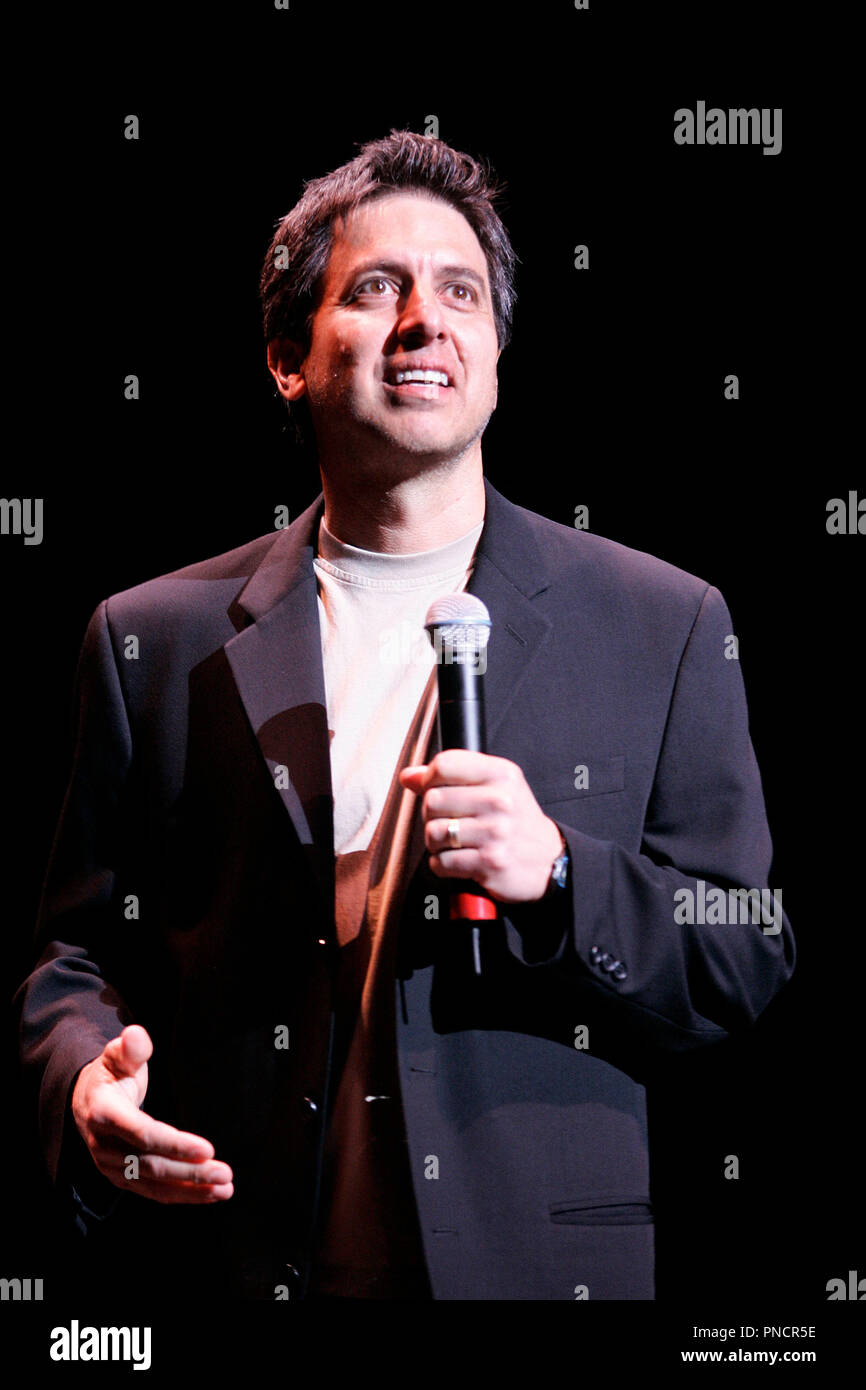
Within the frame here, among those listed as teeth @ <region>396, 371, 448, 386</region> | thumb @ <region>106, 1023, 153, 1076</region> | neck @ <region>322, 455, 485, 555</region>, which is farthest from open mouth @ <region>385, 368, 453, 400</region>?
thumb @ <region>106, 1023, 153, 1076</region>

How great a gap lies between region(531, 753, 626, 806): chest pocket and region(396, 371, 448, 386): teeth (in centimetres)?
61

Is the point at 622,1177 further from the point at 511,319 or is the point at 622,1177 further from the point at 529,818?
the point at 511,319

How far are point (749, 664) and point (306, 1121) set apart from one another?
1.13 metres

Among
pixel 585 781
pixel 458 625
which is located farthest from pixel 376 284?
pixel 585 781

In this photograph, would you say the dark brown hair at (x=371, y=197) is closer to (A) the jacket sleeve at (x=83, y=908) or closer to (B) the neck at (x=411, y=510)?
(B) the neck at (x=411, y=510)

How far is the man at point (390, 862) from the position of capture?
163 cm

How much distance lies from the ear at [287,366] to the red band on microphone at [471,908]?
1.08 meters

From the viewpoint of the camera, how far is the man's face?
1894mm

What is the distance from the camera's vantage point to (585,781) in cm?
179

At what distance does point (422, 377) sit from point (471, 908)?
0.85 meters

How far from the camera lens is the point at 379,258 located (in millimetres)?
1975

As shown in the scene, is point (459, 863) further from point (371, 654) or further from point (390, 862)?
point (371, 654)

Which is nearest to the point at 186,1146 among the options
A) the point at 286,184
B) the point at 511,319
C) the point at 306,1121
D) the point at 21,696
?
the point at 306,1121

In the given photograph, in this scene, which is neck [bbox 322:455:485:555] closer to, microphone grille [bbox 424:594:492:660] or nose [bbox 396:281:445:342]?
nose [bbox 396:281:445:342]
